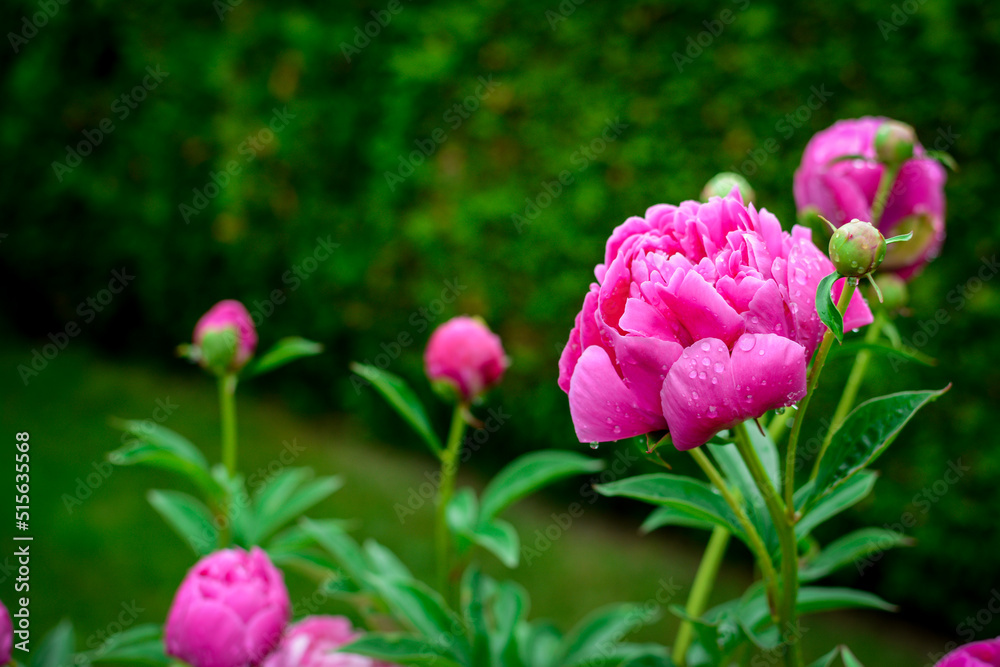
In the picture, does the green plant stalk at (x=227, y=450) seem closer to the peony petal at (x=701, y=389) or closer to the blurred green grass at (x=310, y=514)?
the peony petal at (x=701, y=389)

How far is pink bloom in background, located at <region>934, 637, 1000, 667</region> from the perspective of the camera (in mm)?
446

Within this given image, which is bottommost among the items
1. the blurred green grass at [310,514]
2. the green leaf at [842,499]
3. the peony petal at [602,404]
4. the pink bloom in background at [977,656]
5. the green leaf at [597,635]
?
the blurred green grass at [310,514]

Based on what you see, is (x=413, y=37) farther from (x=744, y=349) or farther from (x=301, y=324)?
(x=744, y=349)

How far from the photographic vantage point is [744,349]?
0.42 metres

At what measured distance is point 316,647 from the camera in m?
0.66

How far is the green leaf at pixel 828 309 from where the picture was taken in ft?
1.35

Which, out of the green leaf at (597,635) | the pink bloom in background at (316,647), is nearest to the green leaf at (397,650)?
the pink bloom in background at (316,647)

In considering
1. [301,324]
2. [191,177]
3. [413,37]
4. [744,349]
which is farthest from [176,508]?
[191,177]

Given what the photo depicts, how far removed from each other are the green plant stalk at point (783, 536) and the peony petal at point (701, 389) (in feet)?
0.14

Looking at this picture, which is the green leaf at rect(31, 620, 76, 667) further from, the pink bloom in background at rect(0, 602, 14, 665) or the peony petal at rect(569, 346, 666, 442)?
the peony petal at rect(569, 346, 666, 442)

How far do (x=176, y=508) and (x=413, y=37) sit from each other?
247cm

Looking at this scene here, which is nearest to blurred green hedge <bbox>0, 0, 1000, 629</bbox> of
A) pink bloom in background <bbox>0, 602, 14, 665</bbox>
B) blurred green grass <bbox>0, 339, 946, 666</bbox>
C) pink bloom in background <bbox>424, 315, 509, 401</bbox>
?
blurred green grass <bbox>0, 339, 946, 666</bbox>

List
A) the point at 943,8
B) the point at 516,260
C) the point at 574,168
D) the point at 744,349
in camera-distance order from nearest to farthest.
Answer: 1. the point at 744,349
2. the point at 943,8
3. the point at 574,168
4. the point at 516,260

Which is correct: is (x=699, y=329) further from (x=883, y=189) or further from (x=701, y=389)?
(x=883, y=189)
